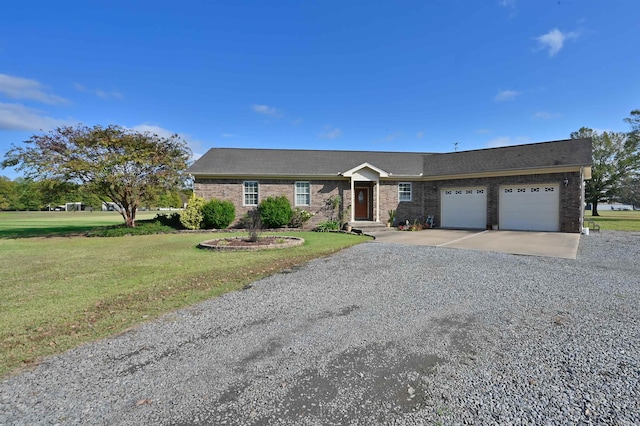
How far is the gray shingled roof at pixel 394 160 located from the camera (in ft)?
52.7

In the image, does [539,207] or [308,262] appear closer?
[308,262]

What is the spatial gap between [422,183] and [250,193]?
439 inches

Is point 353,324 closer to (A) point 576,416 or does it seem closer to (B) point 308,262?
(A) point 576,416

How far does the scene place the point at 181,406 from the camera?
253 centimetres

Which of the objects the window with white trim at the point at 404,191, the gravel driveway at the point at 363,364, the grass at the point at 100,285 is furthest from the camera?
the window with white trim at the point at 404,191

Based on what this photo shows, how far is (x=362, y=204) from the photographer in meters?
19.7

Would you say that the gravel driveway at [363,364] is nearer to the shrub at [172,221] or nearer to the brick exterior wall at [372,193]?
the brick exterior wall at [372,193]

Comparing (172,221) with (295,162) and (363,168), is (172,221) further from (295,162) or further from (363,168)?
(363,168)

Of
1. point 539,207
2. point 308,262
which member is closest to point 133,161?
point 308,262

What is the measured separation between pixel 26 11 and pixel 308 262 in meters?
13.0

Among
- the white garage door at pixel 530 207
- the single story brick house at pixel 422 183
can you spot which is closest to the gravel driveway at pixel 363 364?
the white garage door at pixel 530 207

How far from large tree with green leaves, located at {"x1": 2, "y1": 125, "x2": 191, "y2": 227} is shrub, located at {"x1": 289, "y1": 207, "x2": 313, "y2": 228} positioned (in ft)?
22.9

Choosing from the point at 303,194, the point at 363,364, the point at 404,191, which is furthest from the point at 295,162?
the point at 363,364

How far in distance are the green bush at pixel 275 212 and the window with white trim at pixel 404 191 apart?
7.30 metres
